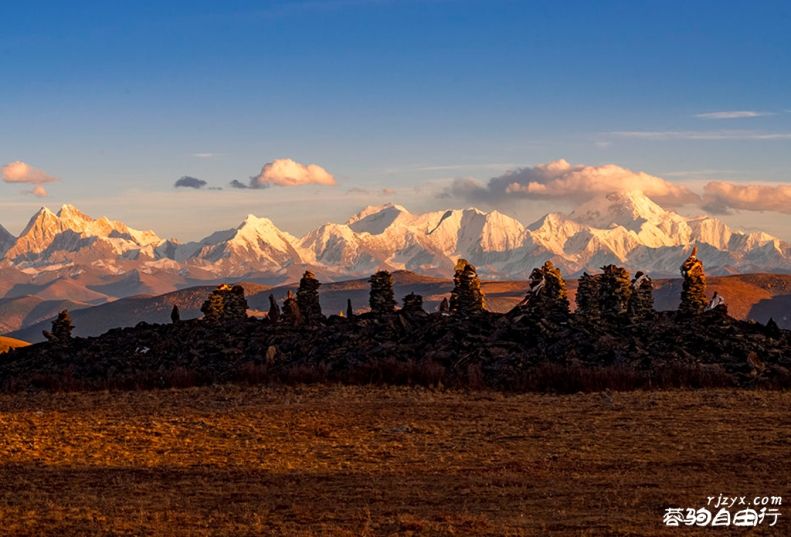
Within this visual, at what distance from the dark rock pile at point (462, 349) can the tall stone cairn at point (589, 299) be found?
0.14 meters

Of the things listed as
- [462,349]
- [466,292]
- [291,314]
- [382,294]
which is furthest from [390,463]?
[382,294]

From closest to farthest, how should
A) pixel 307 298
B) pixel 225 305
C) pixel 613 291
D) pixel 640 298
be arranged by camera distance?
1. pixel 613 291
2. pixel 640 298
3. pixel 307 298
4. pixel 225 305

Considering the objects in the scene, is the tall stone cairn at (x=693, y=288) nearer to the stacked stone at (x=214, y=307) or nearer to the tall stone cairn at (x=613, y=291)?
the tall stone cairn at (x=613, y=291)

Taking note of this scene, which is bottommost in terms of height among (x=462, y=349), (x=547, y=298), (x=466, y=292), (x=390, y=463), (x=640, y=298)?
(x=390, y=463)

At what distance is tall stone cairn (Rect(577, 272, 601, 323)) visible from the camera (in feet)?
220

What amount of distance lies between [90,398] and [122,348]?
18.5 metres

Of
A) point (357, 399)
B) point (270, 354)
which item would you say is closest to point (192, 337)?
point (270, 354)

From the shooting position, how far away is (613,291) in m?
72.4

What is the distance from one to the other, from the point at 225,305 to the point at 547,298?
102 ft

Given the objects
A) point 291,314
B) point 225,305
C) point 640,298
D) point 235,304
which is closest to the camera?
point 291,314

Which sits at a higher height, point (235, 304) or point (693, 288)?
point (693, 288)

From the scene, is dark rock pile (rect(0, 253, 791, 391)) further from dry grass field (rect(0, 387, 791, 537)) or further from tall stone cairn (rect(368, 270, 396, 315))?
dry grass field (rect(0, 387, 791, 537))

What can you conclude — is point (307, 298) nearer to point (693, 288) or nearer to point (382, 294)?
point (382, 294)

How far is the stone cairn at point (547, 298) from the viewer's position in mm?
64750
